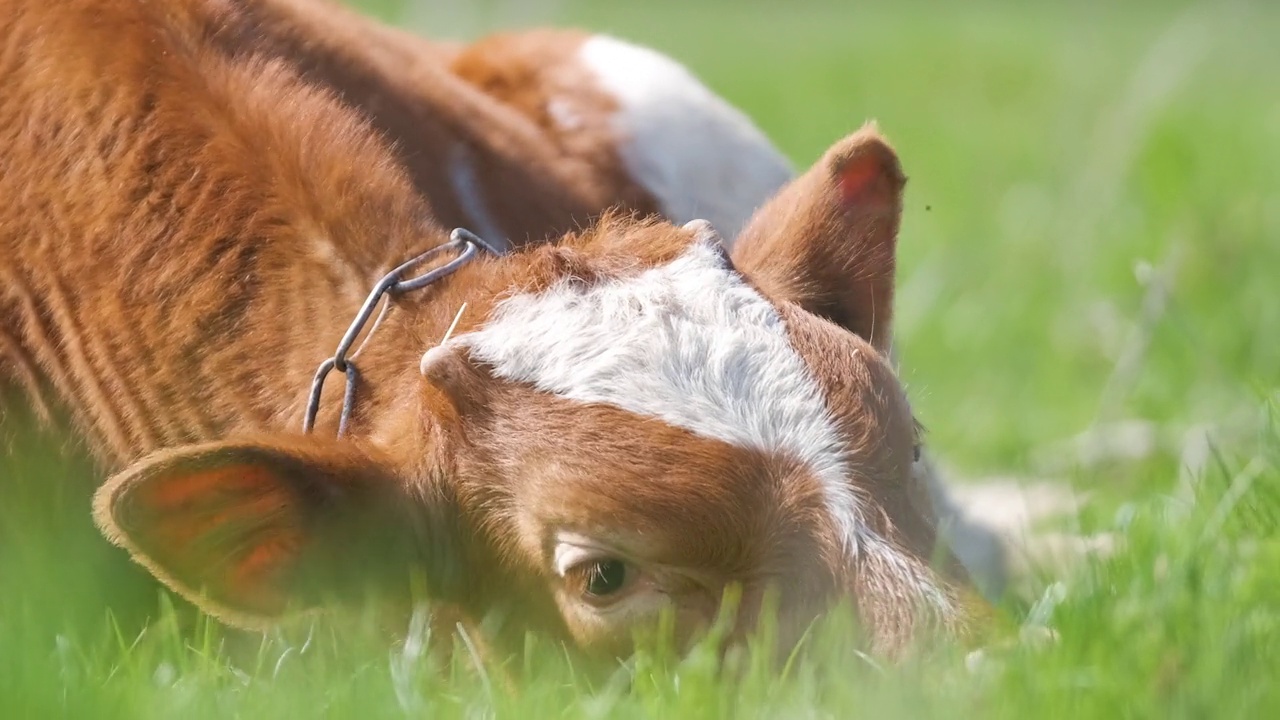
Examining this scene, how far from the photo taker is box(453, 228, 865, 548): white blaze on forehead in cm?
285

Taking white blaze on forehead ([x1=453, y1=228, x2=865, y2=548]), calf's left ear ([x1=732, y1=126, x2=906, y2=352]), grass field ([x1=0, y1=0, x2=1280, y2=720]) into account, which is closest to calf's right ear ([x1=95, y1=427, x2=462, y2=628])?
grass field ([x1=0, y1=0, x2=1280, y2=720])

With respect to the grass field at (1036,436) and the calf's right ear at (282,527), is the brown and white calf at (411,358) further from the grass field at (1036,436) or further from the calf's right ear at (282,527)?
the grass field at (1036,436)

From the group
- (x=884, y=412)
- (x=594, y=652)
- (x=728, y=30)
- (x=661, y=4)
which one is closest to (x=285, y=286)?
(x=594, y=652)

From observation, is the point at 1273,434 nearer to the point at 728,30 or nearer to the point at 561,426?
the point at 561,426

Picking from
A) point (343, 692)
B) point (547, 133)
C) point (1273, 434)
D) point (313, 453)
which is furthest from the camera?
point (547, 133)

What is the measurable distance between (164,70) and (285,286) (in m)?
0.55

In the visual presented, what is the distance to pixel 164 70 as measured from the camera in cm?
352

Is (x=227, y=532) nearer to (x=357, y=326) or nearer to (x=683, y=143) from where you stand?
(x=357, y=326)

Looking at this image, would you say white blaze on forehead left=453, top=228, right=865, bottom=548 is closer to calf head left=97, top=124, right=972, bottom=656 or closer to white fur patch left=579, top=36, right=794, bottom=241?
calf head left=97, top=124, right=972, bottom=656

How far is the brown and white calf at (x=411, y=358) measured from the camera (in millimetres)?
2816

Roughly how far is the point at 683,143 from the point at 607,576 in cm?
259

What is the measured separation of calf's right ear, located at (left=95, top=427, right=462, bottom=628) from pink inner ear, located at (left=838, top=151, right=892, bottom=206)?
45.7 inches

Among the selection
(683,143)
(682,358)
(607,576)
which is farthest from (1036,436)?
(607,576)

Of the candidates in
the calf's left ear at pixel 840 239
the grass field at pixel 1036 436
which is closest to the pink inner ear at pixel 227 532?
the grass field at pixel 1036 436
